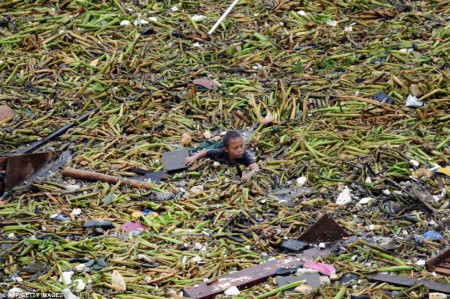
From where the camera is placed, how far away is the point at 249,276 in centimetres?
666

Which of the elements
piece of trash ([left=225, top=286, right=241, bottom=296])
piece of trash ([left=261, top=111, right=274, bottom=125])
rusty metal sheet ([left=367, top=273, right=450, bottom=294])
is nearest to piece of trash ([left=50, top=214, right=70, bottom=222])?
piece of trash ([left=225, top=286, right=241, bottom=296])

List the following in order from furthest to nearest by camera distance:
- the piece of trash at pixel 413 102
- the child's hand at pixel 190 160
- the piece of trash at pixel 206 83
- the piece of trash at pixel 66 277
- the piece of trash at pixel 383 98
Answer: the piece of trash at pixel 206 83 → the piece of trash at pixel 383 98 → the piece of trash at pixel 413 102 → the child's hand at pixel 190 160 → the piece of trash at pixel 66 277

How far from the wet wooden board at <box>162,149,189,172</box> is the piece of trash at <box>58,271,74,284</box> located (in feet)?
6.21

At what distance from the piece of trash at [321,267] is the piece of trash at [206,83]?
3.52 metres

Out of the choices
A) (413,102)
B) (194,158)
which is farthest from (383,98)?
(194,158)

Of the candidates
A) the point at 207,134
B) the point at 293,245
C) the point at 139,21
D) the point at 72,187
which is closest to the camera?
the point at 293,245

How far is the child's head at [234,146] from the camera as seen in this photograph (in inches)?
328

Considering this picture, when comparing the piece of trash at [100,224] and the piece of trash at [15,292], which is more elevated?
the piece of trash at [15,292]

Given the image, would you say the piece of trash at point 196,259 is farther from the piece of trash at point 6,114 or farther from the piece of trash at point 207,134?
the piece of trash at point 6,114

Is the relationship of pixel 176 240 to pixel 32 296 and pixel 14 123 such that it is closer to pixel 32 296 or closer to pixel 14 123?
pixel 32 296

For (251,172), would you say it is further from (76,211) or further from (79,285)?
(79,285)

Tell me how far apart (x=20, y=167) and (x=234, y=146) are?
1.98m

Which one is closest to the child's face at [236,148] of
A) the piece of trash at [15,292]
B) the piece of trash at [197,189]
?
the piece of trash at [197,189]

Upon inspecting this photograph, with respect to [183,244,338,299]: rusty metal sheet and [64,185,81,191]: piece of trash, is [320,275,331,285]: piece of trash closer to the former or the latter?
[183,244,338,299]: rusty metal sheet
